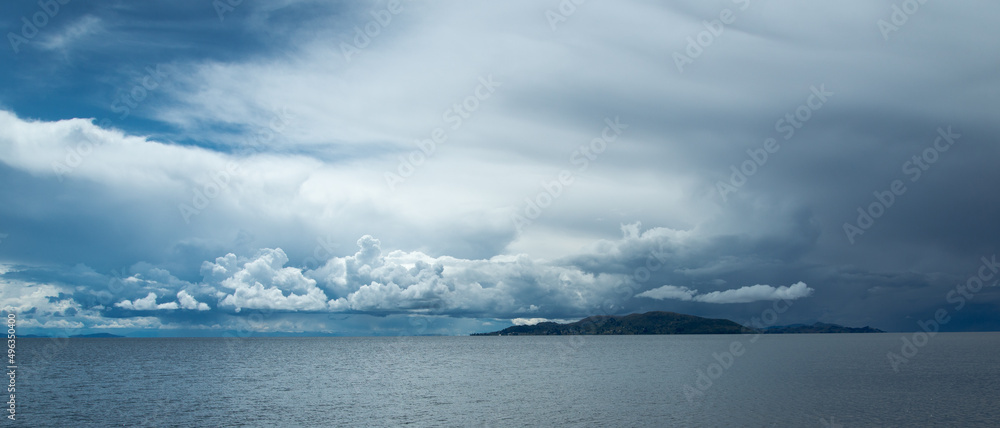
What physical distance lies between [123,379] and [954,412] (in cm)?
15673

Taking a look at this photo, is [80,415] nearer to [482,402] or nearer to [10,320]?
[10,320]

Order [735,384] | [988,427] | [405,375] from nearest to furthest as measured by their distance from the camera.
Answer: [988,427] → [735,384] → [405,375]

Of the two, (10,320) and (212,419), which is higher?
(10,320)

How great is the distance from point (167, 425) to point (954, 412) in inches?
4033

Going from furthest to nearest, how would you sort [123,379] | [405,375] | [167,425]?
1. [405,375]
2. [123,379]
3. [167,425]

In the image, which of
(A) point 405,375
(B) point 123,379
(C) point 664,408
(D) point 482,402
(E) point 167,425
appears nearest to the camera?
(E) point 167,425

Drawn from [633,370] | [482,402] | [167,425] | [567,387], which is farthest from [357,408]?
[633,370]

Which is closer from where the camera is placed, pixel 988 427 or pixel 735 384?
pixel 988 427

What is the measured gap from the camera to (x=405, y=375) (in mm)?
145500

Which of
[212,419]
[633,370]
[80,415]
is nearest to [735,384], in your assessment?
[633,370]

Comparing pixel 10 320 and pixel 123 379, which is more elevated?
pixel 10 320

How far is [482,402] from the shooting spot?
298 ft

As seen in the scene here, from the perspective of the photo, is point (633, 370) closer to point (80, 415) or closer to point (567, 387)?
point (567, 387)

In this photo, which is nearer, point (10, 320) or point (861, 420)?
point (10, 320)
